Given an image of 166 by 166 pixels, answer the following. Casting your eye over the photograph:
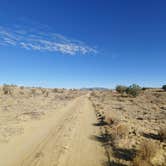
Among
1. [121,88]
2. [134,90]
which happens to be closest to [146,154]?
[134,90]

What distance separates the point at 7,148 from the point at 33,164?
11.4 ft

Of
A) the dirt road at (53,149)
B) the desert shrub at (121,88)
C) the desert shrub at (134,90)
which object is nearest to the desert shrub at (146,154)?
the dirt road at (53,149)

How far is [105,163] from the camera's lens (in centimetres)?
995

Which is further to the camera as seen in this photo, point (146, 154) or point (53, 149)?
point (53, 149)

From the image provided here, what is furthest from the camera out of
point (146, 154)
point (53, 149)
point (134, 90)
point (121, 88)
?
point (121, 88)

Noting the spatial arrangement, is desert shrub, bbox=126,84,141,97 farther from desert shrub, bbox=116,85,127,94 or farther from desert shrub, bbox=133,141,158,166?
desert shrub, bbox=133,141,158,166

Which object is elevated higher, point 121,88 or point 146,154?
point 121,88

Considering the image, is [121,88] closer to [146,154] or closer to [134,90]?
[134,90]

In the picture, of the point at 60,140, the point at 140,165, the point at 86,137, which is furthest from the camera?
the point at 86,137

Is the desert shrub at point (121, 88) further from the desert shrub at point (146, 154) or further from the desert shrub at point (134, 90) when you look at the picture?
the desert shrub at point (146, 154)

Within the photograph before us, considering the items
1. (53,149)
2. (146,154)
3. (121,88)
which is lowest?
(53,149)

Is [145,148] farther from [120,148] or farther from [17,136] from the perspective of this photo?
[17,136]

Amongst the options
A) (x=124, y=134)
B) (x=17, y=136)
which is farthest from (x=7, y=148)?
(x=124, y=134)

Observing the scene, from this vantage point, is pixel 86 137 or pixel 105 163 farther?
pixel 86 137
